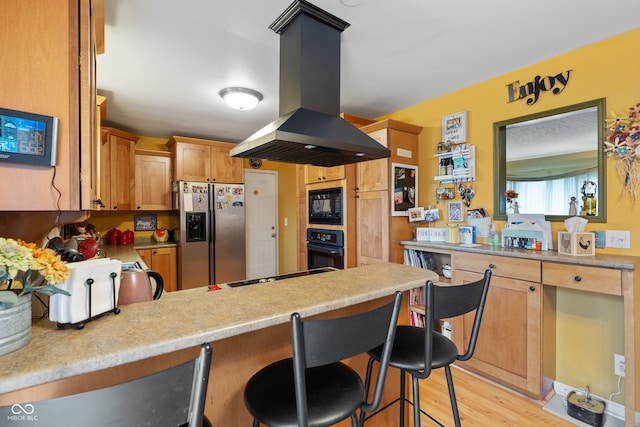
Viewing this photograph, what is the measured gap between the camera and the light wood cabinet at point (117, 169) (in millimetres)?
3512

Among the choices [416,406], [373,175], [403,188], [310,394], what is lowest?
[416,406]

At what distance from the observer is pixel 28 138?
2.90ft

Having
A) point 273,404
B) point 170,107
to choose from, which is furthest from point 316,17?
point 170,107

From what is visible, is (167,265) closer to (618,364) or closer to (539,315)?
(539,315)

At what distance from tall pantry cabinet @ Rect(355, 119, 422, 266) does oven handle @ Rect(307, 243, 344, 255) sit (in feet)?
0.67

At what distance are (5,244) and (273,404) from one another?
805 mm

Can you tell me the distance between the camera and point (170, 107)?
3.29m

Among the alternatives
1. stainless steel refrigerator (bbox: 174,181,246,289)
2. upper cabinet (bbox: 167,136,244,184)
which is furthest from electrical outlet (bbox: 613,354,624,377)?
upper cabinet (bbox: 167,136,244,184)

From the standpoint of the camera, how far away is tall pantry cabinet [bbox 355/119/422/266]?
2908mm

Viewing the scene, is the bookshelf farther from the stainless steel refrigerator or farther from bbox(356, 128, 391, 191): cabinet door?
the stainless steel refrigerator

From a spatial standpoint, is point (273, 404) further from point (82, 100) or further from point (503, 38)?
point (503, 38)

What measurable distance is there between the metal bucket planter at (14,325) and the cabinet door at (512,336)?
8.22 ft

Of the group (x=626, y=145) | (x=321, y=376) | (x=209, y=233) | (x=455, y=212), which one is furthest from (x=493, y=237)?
(x=209, y=233)

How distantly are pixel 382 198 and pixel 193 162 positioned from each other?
2778 millimetres
